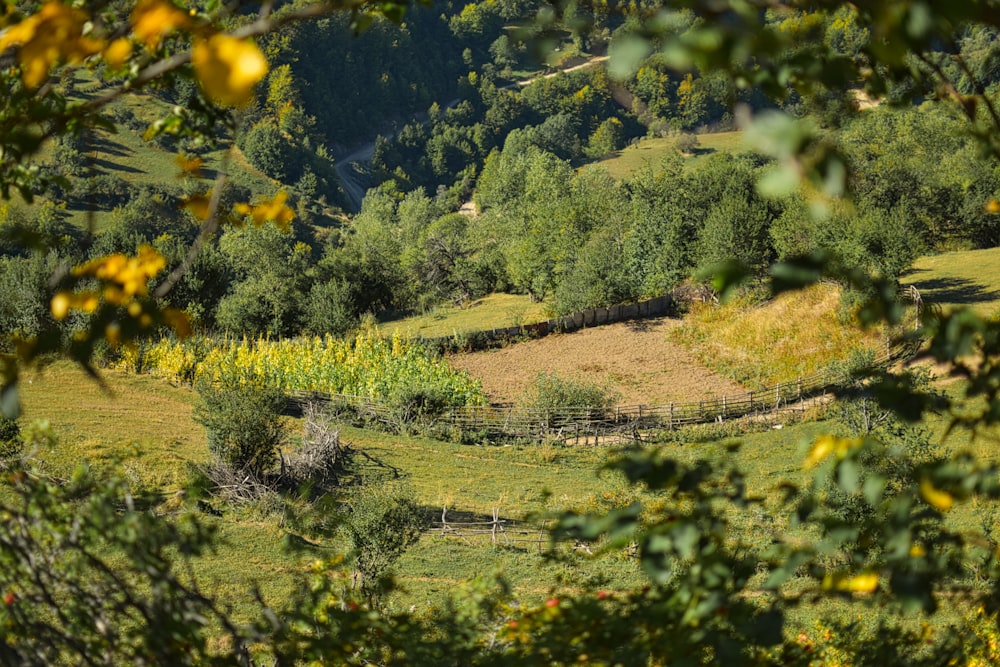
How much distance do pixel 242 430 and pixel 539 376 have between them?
A: 11.6 meters

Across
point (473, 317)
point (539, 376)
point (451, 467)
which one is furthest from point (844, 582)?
point (473, 317)

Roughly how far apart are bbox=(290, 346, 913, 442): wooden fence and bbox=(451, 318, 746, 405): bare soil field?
66.1 inches

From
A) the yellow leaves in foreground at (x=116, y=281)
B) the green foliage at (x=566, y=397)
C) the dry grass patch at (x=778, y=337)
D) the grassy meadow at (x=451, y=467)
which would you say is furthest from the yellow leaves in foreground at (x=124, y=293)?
the dry grass patch at (x=778, y=337)

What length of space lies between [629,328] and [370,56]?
12401cm

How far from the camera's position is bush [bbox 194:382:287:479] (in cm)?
1466

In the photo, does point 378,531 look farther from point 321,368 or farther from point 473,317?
point 473,317

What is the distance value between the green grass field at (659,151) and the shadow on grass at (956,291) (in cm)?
6258

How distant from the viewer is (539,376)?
24656 millimetres

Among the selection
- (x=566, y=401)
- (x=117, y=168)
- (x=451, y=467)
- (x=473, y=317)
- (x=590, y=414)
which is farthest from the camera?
(x=117, y=168)

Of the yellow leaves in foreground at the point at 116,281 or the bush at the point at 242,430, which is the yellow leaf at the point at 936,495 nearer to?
the yellow leaves in foreground at the point at 116,281

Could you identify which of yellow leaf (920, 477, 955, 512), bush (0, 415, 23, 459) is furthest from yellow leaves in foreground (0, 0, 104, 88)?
bush (0, 415, 23, 459)

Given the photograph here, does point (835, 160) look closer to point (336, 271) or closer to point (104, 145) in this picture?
point (336, 271)

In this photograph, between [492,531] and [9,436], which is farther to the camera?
[492,531]

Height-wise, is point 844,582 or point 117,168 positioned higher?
point 844,582
